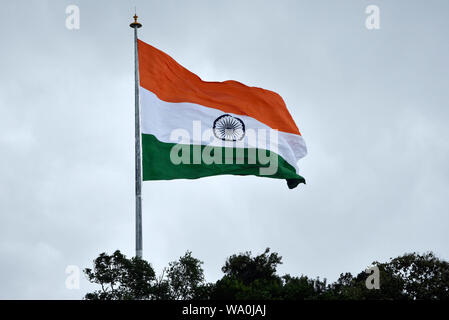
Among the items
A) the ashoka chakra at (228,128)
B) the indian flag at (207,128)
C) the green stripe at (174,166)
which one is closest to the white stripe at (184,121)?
the indian flag at (207,128)

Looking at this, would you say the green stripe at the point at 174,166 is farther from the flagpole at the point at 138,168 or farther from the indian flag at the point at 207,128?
the flagpole at the point at 138,168

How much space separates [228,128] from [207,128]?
92 centimetres

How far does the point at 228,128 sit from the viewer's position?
2500cm

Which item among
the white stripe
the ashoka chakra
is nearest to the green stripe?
the white stripe

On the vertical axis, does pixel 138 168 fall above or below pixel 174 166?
below

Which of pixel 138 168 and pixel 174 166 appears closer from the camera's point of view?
pixel 138 168

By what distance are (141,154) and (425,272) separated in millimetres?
32229

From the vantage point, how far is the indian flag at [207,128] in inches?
910

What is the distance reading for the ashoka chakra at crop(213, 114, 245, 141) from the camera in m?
24.7

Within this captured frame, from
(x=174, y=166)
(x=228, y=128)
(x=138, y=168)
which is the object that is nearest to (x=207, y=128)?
(x=228, y=128)

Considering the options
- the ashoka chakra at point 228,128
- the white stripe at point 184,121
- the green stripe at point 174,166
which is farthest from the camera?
the ashoka chakra at point 228,128

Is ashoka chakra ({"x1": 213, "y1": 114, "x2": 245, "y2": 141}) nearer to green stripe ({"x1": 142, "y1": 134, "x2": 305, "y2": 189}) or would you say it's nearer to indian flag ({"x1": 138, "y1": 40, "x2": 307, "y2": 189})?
indian flag ({"x1": 138, "y1": 40, "x2": 307, "y2": 189})

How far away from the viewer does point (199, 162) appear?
77.0 feet

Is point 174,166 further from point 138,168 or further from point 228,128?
point 228,128
